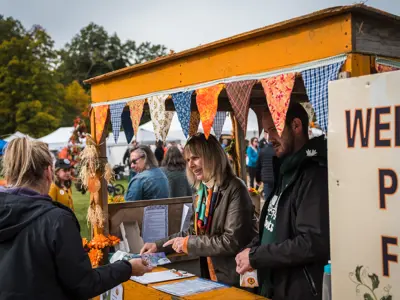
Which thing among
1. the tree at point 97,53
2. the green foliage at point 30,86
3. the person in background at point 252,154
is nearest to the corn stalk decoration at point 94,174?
the person in background at point 252,154

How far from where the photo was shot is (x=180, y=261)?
15.0 ft

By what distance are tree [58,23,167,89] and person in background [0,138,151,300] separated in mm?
62354

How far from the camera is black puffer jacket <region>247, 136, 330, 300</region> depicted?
2.32 metres

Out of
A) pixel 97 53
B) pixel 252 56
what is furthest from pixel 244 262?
pixel 97 53

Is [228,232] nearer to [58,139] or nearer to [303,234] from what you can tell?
[303,234]

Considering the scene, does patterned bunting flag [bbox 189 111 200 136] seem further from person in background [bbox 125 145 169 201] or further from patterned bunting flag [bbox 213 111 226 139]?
person in background [bbox 125 145 169 201]

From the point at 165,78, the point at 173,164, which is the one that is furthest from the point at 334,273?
the point at 173,164

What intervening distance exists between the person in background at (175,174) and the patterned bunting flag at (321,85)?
415 centimetres

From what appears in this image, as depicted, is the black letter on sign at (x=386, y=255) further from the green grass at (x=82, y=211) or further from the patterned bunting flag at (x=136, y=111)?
the green grass at (x=82, y=211)

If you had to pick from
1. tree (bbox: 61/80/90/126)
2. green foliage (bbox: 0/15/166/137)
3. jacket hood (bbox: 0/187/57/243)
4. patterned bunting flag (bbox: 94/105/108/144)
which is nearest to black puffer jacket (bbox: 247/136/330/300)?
jacket hood (bbox: 0/187/57/243)

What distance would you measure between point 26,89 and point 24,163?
118 feet

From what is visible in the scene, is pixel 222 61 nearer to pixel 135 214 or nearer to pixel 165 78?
pixel 165 78

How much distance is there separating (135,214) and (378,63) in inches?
120

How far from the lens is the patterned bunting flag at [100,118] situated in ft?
13.6
